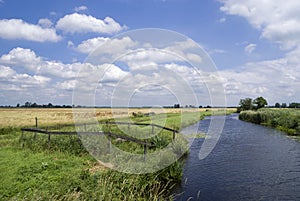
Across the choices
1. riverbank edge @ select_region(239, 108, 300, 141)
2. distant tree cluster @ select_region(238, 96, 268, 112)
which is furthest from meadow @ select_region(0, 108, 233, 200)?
distant tree cluster @ select_region(238, 96, 268, 112)

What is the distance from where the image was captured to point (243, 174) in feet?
50.4

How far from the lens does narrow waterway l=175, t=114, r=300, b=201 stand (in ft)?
39.6

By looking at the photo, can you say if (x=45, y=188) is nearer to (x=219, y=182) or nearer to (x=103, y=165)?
(x=103, y=165)

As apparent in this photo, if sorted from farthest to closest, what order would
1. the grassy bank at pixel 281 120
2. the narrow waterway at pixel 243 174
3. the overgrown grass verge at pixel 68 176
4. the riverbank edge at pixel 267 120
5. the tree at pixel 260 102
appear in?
the tree at pixel 260 102 → the grassy bank at pixel 281 120 → the riverbank edge at pixel 267 120 → the narrow waterway at pixel 243 174 → the overgrown grass verge at pixel 68 176

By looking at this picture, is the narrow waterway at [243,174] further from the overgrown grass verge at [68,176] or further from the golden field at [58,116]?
the golden field at [58,116]

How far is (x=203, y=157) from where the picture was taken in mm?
19984

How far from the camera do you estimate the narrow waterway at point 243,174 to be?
12.1m

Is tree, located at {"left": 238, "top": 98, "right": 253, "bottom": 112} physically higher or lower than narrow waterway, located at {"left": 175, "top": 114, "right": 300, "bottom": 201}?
higher

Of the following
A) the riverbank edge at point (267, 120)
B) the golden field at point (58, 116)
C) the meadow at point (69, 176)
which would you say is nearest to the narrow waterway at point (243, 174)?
the meadow at point (69, 176)

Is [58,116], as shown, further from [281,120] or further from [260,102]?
[260,102]

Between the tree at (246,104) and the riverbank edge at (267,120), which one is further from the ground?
the tree at (246,104)

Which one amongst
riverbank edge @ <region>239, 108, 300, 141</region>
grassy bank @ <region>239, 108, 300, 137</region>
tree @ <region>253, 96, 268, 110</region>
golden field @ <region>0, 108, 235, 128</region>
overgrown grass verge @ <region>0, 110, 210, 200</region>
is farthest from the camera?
tree @ <region>253, 96, 268, 110</region>

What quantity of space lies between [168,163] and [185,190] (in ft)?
4.56

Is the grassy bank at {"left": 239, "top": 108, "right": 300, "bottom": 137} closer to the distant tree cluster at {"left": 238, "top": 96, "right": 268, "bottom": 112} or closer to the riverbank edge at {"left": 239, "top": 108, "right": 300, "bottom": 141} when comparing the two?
the riverbank edge at {"left": 239, "top": 108, "right": 300, "bottom": 141}
